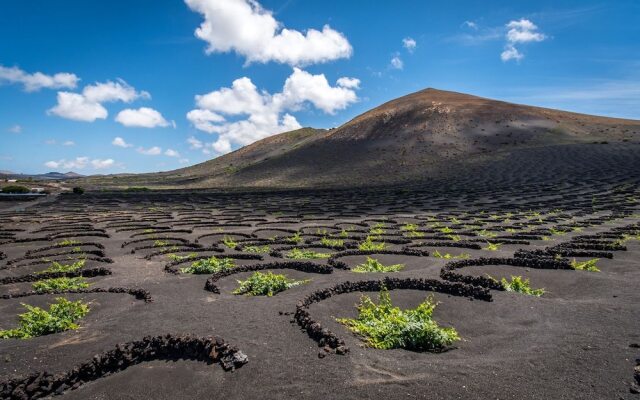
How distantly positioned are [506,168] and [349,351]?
6999 centimetres

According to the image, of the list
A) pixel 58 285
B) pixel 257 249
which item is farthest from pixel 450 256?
pixel 58 285

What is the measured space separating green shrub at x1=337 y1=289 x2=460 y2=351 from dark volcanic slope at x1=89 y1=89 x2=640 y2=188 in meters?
64.7

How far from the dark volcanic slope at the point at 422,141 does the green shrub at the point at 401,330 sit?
212ft

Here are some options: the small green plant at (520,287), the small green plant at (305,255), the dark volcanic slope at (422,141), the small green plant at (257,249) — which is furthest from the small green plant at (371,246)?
the dark volcanic slope at (422,141)

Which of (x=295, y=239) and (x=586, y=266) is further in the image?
(x=295, y=239)

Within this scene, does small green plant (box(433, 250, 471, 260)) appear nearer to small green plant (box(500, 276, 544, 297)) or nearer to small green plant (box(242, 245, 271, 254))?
small green plant (box(500, 276, 544, 297))

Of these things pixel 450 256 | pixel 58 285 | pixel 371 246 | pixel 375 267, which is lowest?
pixel 450 256

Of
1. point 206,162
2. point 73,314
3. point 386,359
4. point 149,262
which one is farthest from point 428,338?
point 206,162

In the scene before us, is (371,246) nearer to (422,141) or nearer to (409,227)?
(409,227)

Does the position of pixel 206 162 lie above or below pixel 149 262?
above

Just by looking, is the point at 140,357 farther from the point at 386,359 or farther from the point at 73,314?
the point at 386,359

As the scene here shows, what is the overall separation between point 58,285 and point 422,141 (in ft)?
305

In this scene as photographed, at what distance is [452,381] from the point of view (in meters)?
7.64

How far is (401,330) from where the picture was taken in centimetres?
973
